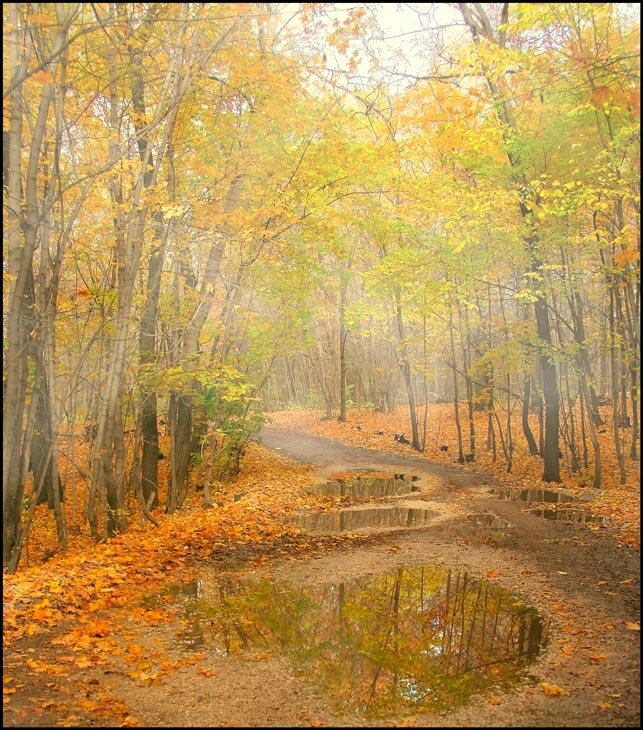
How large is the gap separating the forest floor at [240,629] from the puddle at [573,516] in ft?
0.84

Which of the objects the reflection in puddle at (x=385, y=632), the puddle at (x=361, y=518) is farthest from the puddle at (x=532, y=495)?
the reflection in puddle at (x=385, y=632)

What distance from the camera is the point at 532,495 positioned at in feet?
44.5

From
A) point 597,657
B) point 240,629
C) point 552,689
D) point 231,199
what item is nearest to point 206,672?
point 240,629

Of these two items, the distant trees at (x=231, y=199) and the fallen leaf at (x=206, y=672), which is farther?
the distant trees at (x=231, y=199)

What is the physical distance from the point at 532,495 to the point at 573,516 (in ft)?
8.52

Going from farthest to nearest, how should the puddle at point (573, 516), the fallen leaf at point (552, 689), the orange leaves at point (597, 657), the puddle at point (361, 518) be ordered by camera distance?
the puddle at point (361, 518) → the puddle at point (573, 516) → the orange leaves at point (597, 657) → the fallen leaf at point (552, 689)

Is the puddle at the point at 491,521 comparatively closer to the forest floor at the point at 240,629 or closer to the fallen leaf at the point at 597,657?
the forest floor at the point at 240,629

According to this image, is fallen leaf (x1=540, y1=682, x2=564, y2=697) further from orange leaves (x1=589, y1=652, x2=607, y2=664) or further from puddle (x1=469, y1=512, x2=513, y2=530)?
puddle (x1=469, y1=512, x2=513, y2=530)

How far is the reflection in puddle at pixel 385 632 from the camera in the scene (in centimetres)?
494

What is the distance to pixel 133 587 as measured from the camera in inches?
288

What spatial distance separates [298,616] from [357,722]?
7.36 feet

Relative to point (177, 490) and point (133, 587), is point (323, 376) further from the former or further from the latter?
point (133, 587)

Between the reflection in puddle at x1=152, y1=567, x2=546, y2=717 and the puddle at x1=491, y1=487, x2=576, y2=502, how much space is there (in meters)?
5.82

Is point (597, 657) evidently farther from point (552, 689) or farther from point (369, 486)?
point (369, 486)
